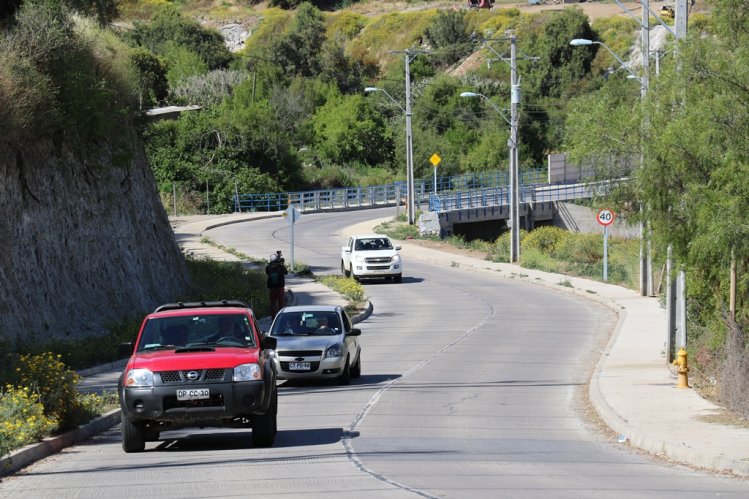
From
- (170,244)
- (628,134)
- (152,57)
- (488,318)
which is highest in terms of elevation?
(152,57)

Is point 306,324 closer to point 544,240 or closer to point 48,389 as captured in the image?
point 48,389

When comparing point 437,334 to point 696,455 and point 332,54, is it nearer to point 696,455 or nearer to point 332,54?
point 696,455

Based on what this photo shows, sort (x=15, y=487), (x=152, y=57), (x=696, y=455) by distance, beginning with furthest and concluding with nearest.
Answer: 1. (x=152, y=57)
2. (x=696, y=455)
3. (x=15, y=487)

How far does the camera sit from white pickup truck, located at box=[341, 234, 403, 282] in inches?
1831

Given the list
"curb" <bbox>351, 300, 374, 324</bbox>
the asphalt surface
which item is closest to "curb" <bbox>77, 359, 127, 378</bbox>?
the asphalt surface

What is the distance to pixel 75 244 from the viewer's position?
28.7 meters

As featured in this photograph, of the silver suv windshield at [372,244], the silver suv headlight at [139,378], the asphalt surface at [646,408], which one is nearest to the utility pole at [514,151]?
the silver suv windshield at [372,244]

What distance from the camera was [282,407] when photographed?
1936 centimetres

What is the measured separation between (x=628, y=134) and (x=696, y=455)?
25.0 ft

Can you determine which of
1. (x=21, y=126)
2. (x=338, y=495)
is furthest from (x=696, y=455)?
(x=21, y=126)

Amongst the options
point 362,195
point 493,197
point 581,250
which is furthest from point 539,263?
point 362,195

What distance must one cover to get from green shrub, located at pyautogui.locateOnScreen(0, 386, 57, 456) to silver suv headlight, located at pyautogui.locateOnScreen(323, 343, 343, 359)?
698 cm

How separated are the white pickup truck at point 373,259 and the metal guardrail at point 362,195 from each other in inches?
1271

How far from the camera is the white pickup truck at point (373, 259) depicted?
153 feet
